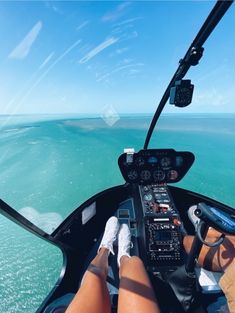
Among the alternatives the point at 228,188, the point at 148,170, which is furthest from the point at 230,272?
the point at 228,188

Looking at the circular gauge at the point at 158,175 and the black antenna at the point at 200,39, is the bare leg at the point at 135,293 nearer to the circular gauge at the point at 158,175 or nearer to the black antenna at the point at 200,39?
the circular gauge at the point at 158,175

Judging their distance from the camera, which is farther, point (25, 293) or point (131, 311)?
point (25, 293)

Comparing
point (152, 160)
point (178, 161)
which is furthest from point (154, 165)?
point (178, 161)

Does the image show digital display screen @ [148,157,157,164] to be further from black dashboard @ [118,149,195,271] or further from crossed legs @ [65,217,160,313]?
crossed legs @ [65,217,160,313]

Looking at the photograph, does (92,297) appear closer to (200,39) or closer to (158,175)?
(158,175)

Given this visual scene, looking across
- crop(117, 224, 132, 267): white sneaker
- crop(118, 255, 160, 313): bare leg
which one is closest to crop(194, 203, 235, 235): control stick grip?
crop(118, 255, 160, 313): bare leg

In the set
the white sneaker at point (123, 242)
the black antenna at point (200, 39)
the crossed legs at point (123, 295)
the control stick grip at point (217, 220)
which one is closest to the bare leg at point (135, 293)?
the crossed legs at point (123, 295)

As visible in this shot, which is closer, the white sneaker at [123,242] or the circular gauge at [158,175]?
the white sneaker at [123,242]

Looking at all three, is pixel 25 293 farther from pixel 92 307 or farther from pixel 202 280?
pixel 202 280

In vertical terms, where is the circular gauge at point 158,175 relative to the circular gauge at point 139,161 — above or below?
below
